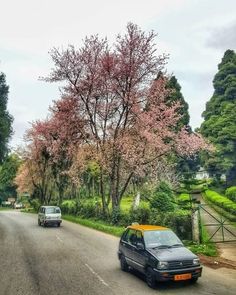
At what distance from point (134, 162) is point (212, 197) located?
1466 centimetres

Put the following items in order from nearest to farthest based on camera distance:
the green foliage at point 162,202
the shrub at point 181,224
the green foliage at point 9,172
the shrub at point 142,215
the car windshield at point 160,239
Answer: the car windshield at point 160,239 → the shrub at point 181,224 → the shrub at point 142,215 → the green foliage at point 162,202 → the green foliage at point 9,172

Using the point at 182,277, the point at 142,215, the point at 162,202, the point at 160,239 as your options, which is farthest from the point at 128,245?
the point at 162,202

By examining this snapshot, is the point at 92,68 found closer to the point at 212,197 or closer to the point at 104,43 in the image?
the point at 104,43

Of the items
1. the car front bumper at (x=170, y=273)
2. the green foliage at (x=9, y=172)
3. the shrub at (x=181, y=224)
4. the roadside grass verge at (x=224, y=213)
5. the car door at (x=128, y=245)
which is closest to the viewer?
the car front bumper at (x=170, y=273)

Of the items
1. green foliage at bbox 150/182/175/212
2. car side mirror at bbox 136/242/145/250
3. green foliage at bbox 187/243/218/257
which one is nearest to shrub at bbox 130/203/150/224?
green foliage at bbox 150/182/175/212

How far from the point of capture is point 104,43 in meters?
35.5

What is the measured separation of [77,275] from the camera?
1448 cm

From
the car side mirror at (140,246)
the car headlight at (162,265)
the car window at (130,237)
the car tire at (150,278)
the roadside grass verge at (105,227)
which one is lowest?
the car tire at (150,278)

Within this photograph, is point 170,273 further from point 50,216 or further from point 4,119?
point 50,216

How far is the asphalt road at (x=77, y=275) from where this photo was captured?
1212 centimetres

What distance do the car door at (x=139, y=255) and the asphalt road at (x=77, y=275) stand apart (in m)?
0.52

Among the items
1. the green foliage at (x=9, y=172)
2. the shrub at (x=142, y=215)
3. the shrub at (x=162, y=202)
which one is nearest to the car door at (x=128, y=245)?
the shrub at (x=142, y=215)

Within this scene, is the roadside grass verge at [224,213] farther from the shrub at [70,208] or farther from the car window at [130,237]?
the shrub at [70,208]

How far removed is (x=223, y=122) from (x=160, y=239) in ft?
142
